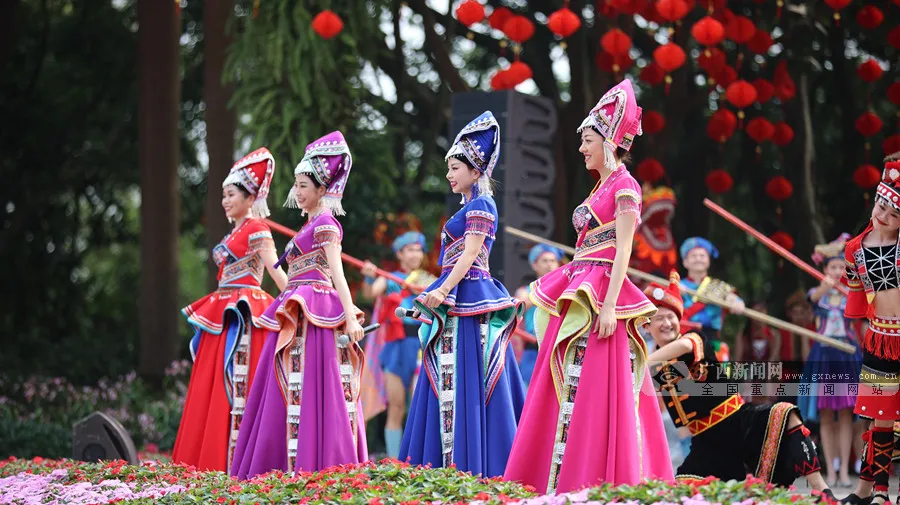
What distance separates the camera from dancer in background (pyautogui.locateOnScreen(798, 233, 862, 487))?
9.42m

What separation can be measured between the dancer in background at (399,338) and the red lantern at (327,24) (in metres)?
1.89

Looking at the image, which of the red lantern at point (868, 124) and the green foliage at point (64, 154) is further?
the green foliage at point (64, 154)

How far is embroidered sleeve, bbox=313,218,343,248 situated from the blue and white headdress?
82 centimetres

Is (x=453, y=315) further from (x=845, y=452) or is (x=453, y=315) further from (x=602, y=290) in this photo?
(x=845, y=452)

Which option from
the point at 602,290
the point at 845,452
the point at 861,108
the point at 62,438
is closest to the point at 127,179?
the point at 62,438

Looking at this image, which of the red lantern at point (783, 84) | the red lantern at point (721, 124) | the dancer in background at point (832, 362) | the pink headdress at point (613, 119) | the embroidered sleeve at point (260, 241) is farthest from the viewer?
the red lantern at point (721, 124)

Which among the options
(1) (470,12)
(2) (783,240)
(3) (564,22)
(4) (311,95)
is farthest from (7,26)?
(2) (783,240)

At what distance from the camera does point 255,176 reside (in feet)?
26.8

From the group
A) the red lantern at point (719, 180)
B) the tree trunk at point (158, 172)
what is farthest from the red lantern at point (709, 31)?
the tree trunk at point (158, 172)

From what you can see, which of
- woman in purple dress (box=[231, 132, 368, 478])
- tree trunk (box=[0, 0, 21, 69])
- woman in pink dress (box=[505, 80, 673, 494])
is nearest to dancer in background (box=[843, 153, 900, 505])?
woman in pink dress (box=[505, 80, 673, 494])

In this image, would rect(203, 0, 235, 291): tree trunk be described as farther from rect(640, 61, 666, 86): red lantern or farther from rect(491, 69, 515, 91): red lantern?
rect(640, 61, 666, 86): red lantern

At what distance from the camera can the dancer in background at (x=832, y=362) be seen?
9422 mm

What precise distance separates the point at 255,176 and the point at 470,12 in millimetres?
3552

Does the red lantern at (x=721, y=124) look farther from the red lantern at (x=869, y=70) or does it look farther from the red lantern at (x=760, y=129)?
the red lantern at (x=869, y=70)
